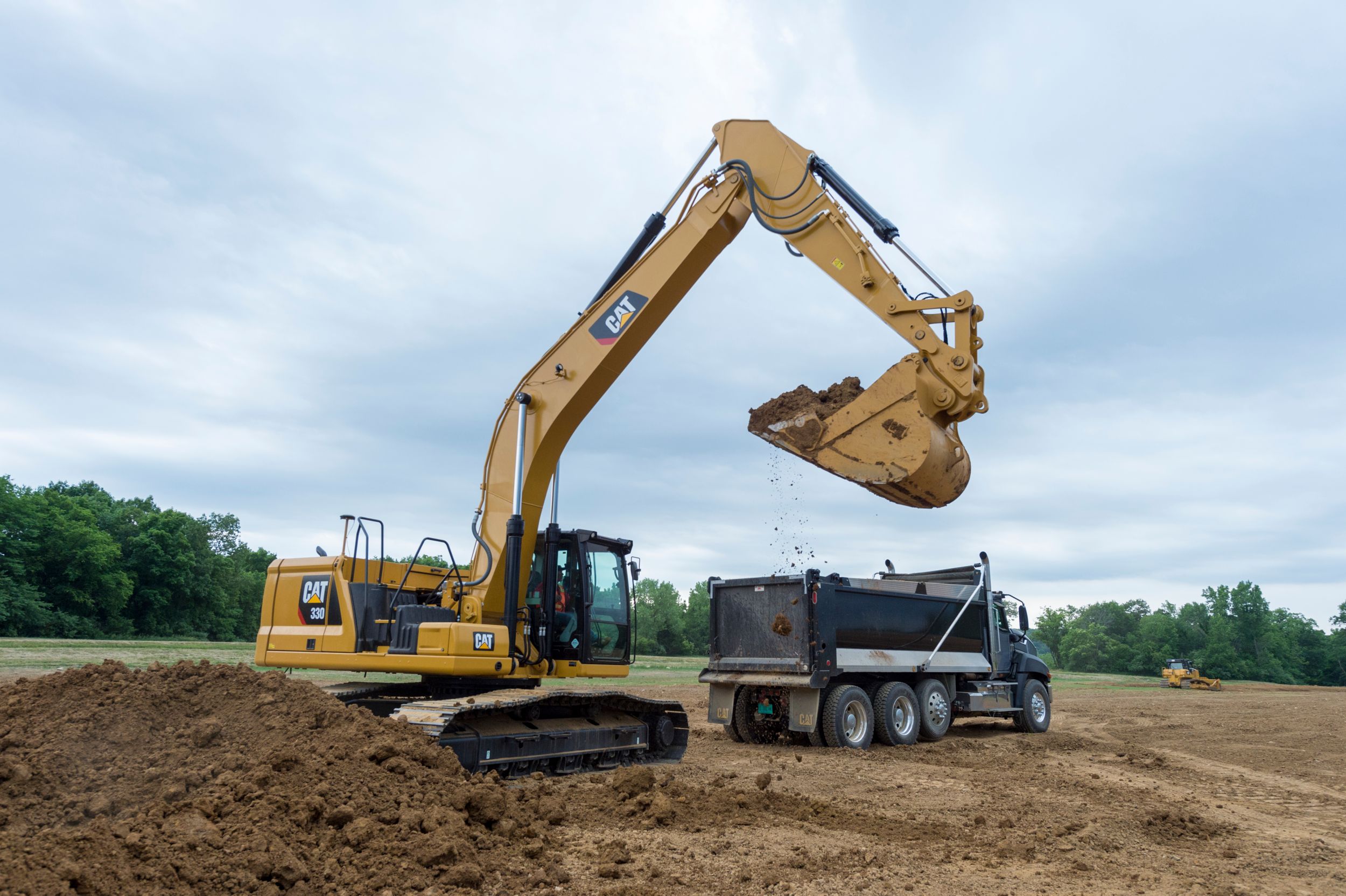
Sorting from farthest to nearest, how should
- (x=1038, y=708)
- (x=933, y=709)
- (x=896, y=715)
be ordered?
(x=1038, y=708) < (x=933, y=709) < (x=896, y=715)

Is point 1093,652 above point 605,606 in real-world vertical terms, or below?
below

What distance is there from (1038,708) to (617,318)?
11006 mm

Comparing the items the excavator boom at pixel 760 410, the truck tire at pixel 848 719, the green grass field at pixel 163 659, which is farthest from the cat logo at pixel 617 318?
→ the green grass field at pixel 163 659

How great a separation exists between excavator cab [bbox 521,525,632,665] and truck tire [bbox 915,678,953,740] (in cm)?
541

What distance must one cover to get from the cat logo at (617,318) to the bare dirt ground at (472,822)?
448 centimetres

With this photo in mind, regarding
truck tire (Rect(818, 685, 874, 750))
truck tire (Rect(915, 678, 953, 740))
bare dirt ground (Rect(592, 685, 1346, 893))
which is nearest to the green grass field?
truck tire (Rect(818, 685, 874, 750))

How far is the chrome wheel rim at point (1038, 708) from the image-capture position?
15.8 metres

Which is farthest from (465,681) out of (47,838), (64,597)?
(64,597)

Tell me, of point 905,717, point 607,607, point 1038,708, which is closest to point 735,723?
point 905,717

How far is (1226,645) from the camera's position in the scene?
8094cm

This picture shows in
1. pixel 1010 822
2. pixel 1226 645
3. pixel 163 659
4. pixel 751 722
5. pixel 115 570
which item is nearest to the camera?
pixel 1010 822

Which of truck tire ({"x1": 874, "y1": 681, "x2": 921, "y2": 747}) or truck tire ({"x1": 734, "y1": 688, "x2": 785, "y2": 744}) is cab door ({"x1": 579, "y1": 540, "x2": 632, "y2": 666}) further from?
truck tire ({"x1": 874, "y1": 681, "x2": 921, "y2": 747})

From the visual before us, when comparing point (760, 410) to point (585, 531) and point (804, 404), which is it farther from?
point (585, 531)

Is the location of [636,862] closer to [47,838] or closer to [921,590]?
[47,838]
